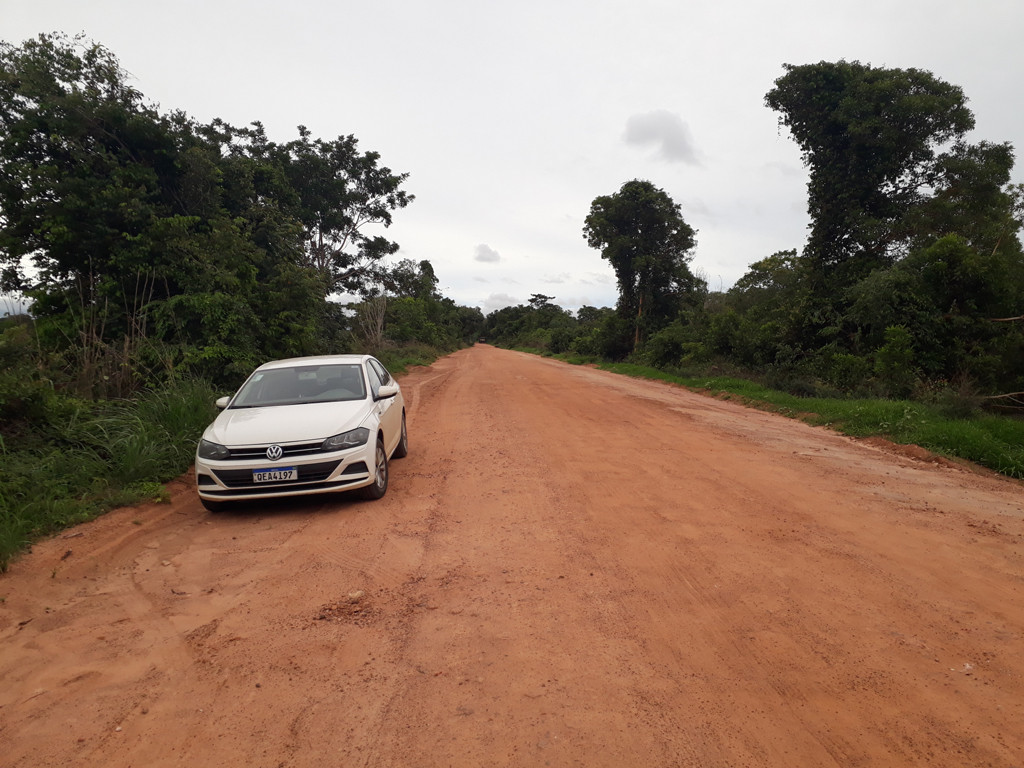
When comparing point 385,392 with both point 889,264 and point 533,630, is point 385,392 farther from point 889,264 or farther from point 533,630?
point 889,264

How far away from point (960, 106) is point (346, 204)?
20424mm

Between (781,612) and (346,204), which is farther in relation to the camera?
(346,204)

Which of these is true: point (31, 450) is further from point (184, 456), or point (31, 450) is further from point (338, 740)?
point (338, 740)

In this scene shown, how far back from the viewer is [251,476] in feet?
16.7

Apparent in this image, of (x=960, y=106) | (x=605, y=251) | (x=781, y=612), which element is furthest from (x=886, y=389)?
(x=605, y=251)

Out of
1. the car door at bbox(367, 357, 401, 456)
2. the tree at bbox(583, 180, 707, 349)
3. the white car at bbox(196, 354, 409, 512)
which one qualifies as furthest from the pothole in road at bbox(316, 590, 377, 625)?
the tree at bbox(583, 180, 707, 349)

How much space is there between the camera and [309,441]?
17.0 ft

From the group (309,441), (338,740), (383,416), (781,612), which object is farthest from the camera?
(383,416)

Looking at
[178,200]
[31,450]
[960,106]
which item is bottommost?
[31,450]

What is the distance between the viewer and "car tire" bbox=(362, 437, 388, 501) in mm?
5496

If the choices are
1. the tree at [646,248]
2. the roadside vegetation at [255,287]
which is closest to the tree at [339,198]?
the roadside vegetation at [255,287]

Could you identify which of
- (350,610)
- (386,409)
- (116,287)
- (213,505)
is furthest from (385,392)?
(116,287)

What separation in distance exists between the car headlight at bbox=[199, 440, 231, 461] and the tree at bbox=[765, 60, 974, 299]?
55.7ft

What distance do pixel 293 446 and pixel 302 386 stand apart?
148cm
